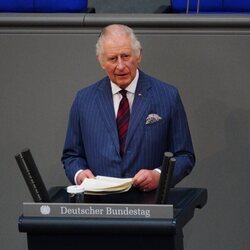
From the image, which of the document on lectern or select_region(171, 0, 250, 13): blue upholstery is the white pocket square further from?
select_region(171, 0, 250, 13): blue upholstery

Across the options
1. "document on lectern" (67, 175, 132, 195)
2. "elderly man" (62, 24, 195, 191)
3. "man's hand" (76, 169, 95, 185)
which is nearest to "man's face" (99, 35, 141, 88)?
"elderly man" (62, 24, 195, 191)

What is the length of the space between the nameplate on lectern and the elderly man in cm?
45

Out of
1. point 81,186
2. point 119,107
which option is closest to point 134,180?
point 81,186

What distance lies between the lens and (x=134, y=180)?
138 inches

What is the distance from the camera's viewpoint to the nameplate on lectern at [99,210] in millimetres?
3232

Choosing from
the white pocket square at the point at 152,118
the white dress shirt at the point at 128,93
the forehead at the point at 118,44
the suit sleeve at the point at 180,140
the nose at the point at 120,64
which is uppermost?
the forehead at the point at 118,44

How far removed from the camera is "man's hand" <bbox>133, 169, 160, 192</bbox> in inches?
139

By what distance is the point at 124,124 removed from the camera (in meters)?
3.83

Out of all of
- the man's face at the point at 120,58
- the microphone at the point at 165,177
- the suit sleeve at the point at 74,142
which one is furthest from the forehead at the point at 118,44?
the microphone at the point at 165,177

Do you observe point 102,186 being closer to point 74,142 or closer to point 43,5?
point 74,142

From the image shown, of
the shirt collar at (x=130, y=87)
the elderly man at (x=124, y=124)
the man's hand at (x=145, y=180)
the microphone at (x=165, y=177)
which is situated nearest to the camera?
the microphone at (x=165, y=177)

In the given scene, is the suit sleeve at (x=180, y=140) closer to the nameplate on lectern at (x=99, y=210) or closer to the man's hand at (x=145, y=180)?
the man's hand at (x=145, y=180)

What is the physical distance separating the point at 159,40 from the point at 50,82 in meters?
0.55

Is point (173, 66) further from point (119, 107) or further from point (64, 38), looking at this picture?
point (119, 107)
